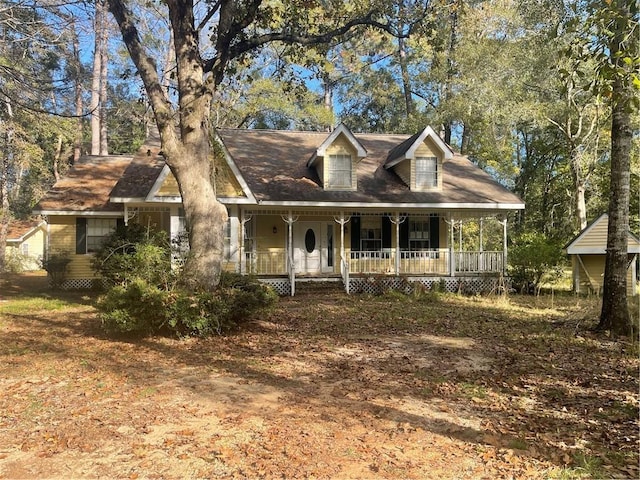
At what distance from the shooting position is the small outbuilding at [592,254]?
16.8 metres

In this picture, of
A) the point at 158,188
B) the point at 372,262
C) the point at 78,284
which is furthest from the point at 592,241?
the point at 78,284

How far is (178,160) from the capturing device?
9.62 metres

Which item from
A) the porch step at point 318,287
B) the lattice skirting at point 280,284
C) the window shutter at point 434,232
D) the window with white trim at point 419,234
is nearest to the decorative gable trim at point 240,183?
the lattice skirting at point 280,284

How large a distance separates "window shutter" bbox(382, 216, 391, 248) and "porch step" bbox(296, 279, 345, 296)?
2901 millimetres

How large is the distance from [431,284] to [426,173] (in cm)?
446

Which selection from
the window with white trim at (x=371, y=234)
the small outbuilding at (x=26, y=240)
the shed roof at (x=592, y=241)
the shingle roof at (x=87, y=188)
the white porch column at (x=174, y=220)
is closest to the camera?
the white porch column at (x=174, y=220)

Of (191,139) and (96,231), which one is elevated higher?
(191,139)

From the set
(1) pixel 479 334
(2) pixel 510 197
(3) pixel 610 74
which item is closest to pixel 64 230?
(1) pixel 479 334

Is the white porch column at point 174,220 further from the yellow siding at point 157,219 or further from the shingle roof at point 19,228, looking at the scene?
the shingle roof at point 19,228

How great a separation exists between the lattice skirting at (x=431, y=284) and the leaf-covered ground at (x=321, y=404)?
7.12 metres

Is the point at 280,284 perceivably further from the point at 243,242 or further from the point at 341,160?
the point at 341,160

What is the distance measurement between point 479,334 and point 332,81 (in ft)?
95.7

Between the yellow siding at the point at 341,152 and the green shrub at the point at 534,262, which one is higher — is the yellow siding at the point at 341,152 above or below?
above

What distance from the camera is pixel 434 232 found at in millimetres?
20094
